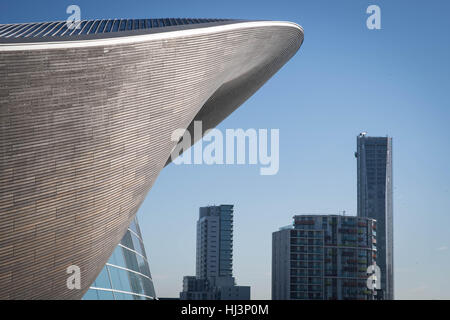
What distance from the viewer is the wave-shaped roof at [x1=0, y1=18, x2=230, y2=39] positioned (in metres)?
16.5

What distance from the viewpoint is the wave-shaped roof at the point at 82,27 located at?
1648cm

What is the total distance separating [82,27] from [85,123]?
4.78 meters

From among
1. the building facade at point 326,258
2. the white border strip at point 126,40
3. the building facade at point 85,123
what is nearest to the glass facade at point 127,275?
the building facade at point 85,123

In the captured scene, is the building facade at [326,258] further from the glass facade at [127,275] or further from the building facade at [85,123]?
the building facade at [85,123]

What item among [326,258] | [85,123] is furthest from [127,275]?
[326,258]

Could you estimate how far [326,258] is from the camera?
105 m

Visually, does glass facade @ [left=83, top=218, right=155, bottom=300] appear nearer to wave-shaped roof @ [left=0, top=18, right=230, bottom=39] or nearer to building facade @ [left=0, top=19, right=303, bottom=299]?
building facade @ [left=0, top=19, right=303, bottom=299]

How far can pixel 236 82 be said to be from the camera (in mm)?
26328

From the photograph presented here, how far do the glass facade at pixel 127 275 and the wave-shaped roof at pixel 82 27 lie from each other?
9806 millimetres

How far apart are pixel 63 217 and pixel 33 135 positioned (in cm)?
278

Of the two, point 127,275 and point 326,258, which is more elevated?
point 326,258

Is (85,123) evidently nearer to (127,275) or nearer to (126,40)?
(126,40)
